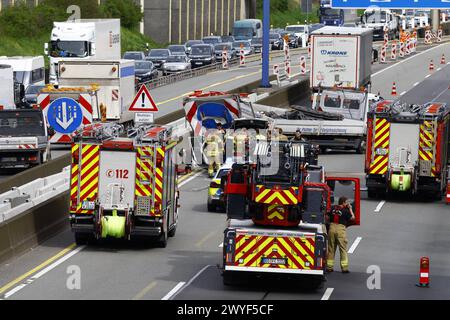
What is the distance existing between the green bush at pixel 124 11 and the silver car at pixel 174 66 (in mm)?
19096

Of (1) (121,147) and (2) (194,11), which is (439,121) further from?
(2) (194,11)

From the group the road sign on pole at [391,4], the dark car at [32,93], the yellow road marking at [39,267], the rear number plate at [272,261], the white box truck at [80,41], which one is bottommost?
the yellow road marking at [39,267]

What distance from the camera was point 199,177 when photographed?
129 feet

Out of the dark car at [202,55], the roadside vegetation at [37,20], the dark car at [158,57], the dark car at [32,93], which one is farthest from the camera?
the roadside vegetation at [37,20]

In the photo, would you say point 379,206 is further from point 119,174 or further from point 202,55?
point 202,55

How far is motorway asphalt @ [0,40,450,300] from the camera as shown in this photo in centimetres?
2308

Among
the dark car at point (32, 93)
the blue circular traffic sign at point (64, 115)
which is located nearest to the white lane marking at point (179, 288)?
the blue circular traffic sign at point (64, 115)

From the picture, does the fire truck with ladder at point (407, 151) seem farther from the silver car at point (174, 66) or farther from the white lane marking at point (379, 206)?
the silver car at point (174, 66)

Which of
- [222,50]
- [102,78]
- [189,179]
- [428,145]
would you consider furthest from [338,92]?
[222,50]

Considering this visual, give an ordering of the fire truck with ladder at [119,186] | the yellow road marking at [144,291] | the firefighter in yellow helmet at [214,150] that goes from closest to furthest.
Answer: the yellow road marking at [144,291] → the fire truck with ladder at [119,186] → the firefighter in yellow helmet at [214,150]

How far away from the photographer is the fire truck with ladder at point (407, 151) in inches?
1390

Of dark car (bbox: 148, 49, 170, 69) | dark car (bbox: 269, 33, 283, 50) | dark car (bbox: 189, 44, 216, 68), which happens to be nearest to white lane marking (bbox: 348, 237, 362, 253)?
dark car (bbox: 148, 49, 170, 69)

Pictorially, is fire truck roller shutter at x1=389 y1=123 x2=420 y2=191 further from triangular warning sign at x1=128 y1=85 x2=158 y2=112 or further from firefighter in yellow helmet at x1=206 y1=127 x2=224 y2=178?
triangular warning sign at x1=128 y1=85 x2=158 y2=112
